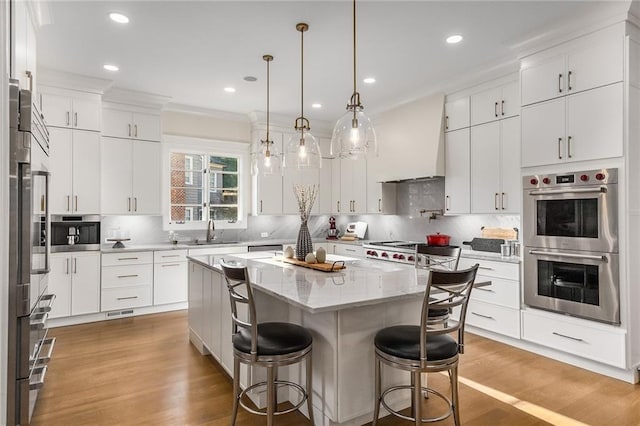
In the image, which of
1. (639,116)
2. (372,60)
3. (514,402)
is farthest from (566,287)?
(372,60)

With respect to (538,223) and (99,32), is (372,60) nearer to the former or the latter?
(538,223)

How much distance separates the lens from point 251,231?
623cm

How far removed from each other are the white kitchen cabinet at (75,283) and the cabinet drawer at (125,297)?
10cm

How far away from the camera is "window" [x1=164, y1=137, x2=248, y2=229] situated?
5609 millimetres

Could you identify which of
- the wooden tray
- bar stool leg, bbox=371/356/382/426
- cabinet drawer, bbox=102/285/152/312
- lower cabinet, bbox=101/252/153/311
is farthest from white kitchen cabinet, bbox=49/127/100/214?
bar stool leg, bbox=371/356/382/426

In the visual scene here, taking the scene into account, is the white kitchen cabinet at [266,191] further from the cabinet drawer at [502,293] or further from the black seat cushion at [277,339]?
the black seat cushion at [277,339]

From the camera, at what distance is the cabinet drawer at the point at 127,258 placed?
181 inches

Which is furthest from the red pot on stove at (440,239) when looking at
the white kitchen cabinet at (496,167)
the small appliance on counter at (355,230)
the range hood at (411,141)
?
the small appliance on counter at (355,230)

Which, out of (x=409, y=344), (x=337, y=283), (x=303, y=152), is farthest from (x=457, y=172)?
(x=409, y=344)

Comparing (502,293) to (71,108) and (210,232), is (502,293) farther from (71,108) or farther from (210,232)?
(71,108)

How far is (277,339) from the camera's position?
→ 2.16 metres

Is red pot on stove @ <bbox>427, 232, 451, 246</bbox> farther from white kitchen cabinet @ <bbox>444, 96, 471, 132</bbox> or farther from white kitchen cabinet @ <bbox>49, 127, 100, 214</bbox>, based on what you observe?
white kitchen cabinet @ <bbox>49, 127, 100, 214</bbox>

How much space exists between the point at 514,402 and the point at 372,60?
3.18 metres

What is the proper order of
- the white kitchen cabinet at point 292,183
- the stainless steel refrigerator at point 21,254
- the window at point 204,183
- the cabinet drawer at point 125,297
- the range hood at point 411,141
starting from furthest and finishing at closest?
the white kitchen cabinet at point 292,183 < the window at point 204,183 < the range hood at point 411,141 < the cabinet drawer at point 125,297 < the stainless steel refrigerator at point 21,254
